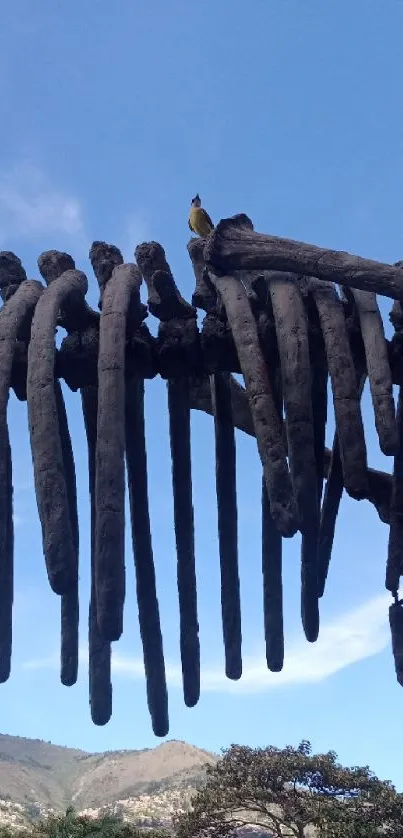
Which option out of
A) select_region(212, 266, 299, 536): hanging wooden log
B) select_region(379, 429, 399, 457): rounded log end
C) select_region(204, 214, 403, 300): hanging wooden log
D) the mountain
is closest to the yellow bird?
select_region(204, 214, 403, 300): hanging wooden log

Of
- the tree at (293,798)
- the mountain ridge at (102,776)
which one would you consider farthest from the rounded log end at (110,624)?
the mountain ridge at (102,776)

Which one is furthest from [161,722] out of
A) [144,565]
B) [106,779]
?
[106,779]

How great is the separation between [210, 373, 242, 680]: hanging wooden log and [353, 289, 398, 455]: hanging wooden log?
3.08 feet

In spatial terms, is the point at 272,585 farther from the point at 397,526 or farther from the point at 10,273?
the point at 10,273

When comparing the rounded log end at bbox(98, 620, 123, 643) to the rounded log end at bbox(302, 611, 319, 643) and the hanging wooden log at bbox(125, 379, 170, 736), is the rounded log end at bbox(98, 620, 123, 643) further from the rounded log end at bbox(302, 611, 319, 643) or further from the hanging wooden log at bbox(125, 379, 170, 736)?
the rounded log end at bbox(302, 611, 319, 643)

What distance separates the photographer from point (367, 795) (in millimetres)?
22734

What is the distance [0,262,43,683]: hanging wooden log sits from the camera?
349cm

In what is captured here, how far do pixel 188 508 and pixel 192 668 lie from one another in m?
0.78

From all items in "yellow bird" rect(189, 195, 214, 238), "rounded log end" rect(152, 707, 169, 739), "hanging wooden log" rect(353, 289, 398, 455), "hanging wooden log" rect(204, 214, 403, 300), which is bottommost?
"rounded log end" rect(152, 707, 169, 739)

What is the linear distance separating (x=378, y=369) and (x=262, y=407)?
0.56 metres

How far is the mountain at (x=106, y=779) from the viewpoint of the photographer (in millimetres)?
70438

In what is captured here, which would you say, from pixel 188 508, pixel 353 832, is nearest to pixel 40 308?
pixel 188 508

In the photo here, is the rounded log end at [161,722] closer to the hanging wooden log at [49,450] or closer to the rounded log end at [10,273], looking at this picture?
the hanging wooden log at [49,450]

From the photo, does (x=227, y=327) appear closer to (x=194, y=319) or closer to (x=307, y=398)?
(x=194, y=319)
